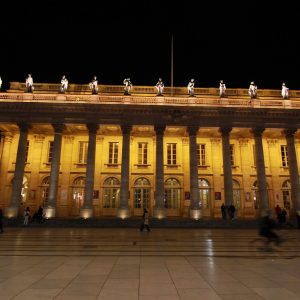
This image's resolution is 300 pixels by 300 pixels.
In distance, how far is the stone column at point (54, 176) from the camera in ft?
97.8

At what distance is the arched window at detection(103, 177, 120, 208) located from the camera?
35781 millimetres

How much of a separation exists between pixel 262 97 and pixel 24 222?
28.8m

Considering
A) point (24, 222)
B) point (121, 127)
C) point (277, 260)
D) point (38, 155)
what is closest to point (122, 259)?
point (277, 260)

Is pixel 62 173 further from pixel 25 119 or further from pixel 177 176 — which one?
pixel 177 176

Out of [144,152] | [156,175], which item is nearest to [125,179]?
[156,175]

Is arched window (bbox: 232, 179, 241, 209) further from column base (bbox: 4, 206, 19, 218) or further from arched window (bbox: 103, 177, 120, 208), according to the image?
column base (bbox: 4, 206, 19, 218)

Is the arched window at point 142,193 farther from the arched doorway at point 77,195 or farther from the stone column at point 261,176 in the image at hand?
the stone column at point 261,176

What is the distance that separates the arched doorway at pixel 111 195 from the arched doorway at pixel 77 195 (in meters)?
2.66

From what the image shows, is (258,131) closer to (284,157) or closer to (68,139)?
(284,157)

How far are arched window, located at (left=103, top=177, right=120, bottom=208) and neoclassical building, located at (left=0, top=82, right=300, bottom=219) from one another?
12cm

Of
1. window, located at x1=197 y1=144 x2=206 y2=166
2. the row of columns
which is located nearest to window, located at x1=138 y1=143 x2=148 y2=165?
the row of columns

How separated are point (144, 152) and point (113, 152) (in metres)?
3.73

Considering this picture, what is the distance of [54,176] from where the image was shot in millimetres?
30938

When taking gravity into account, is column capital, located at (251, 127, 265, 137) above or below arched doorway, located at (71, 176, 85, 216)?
above
